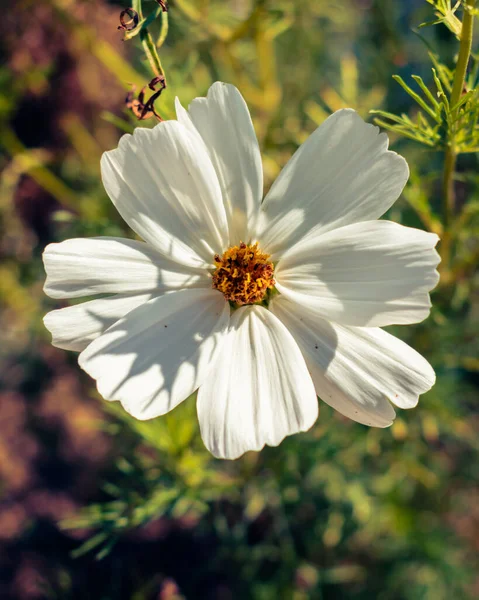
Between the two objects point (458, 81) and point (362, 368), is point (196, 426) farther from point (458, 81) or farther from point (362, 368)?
point (458, 81)

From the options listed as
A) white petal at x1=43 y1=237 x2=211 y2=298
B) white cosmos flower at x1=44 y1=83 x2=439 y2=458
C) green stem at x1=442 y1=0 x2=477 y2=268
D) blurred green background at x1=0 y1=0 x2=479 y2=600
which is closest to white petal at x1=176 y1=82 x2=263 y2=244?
white cosmos flower at x1=44 y1=83 x2=439 y2=458

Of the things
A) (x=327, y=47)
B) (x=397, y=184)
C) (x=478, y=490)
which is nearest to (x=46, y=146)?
(x=327, y=47)

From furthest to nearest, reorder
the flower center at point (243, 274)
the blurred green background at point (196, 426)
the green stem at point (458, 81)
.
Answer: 1. the blurred green background at point (196, 426)
2. the flower center at point (243, 274)
3. the green stem at point (458, 81)

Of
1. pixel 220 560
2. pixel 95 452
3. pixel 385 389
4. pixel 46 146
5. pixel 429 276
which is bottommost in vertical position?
pixel 220 560

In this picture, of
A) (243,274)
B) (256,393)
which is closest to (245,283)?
(243,274)

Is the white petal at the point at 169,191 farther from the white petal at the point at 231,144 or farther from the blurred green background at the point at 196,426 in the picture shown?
the blurred green background at the point at 196,426

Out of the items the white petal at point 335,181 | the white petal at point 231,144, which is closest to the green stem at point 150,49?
the white petal at point 231,144

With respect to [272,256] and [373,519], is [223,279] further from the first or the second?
[373,519]
